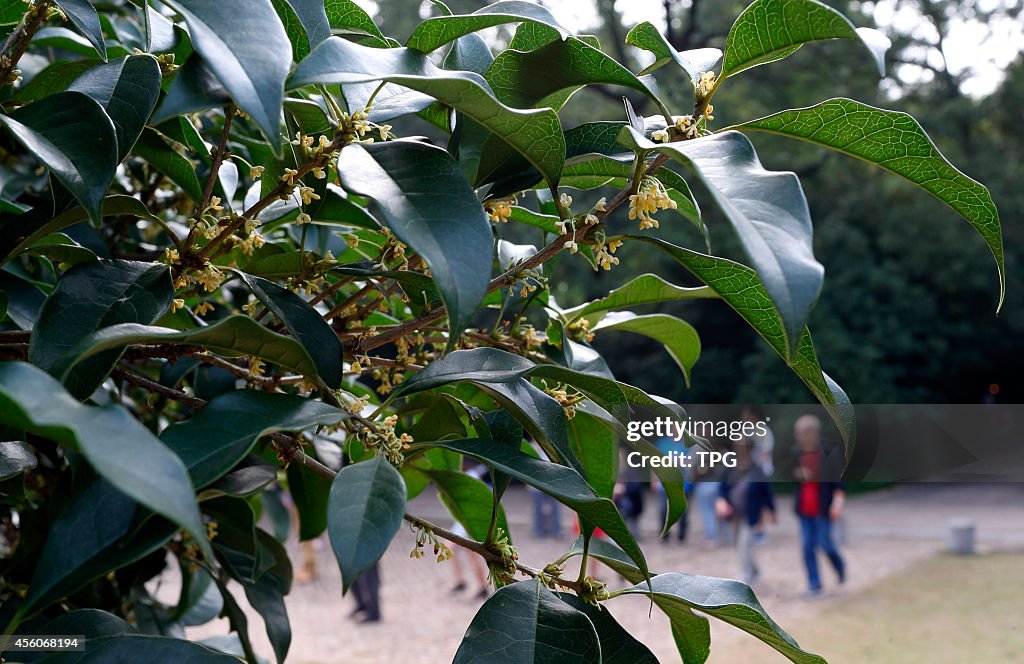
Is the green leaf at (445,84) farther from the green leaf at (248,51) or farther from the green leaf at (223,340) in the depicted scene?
the green leaf at (223,340)

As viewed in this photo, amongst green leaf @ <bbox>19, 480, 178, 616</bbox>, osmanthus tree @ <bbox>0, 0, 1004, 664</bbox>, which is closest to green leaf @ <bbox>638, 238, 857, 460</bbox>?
osmanthus tree @ <bbox>0, 0, 1004, 664</bbox>

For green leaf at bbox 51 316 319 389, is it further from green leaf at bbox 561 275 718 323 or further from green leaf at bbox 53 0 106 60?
green leaf at bbox 561 275 718 323

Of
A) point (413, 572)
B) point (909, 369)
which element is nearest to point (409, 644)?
point (413, 572)

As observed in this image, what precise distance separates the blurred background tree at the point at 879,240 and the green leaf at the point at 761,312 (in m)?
7.83

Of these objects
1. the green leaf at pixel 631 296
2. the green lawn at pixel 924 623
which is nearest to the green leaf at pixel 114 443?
the green leaf at pixel 631 296

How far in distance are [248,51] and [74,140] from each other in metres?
0.14

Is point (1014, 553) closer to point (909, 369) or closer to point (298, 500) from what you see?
point (909, 369)

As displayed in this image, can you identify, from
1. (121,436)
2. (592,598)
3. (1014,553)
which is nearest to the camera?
(121,436)

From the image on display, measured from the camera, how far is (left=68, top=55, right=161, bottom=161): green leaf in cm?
49

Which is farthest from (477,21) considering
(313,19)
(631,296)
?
(631,296)

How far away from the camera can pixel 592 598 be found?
0.55m

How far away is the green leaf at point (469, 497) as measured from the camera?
676 mm

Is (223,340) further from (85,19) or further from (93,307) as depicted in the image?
(85,19)

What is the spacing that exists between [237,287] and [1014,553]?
629cm
